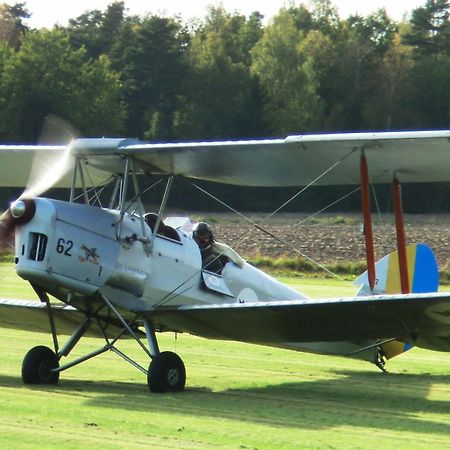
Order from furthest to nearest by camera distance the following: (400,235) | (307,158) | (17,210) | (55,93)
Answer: (55,93)
(400,235)
(307,158)
(17,210)

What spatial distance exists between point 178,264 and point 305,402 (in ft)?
6.88

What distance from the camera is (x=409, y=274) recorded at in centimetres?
1383

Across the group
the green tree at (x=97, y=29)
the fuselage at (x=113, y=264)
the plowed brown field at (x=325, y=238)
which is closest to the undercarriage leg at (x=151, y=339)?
the fuselage at (x=113, y=264)

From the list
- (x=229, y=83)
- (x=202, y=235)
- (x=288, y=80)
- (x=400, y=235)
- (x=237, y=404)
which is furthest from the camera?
(x=229, y=83)

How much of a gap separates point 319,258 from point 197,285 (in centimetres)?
2007

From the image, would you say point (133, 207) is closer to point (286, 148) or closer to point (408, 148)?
point (286, 148)

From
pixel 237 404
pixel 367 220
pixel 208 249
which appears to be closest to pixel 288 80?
pixel 208 249

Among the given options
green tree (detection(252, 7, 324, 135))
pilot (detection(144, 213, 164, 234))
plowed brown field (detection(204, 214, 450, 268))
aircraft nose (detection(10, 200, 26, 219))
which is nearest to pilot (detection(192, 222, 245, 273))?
pilot (detection(144, 213, 164, 234))

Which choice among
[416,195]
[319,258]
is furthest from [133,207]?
[416,195]

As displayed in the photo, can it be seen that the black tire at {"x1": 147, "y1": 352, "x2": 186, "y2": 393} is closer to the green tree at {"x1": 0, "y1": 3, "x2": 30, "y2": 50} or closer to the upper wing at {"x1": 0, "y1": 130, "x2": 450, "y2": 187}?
the upper wing at {"x1": 0, "y1": 130, "x2": 450, "y2": 187}

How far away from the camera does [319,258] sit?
1276 inches

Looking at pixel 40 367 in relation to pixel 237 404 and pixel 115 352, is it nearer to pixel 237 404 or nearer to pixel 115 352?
pixel 115 352

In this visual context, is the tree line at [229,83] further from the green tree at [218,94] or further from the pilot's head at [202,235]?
the pilot's head at [202,235]

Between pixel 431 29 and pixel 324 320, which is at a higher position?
pixel 431 29
